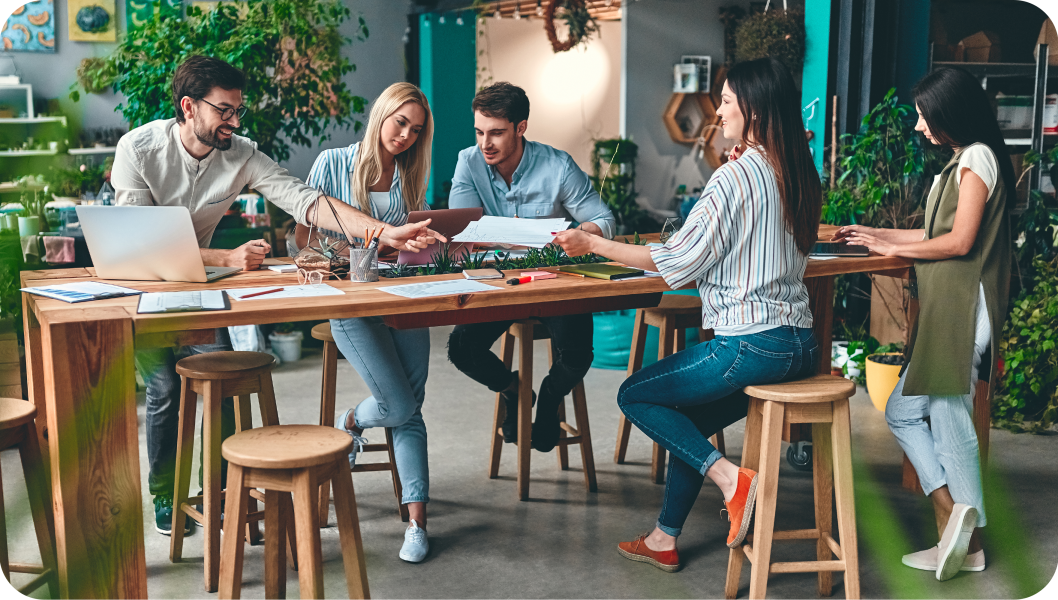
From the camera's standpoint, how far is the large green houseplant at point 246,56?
451 centimetres

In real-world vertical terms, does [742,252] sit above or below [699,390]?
above

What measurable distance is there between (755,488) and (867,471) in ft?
4.66

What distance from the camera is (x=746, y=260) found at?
7.97 ft

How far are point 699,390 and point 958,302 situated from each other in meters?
0.86

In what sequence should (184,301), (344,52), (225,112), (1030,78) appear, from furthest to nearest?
(344,52), (1030,78), (225,112), (184,301)

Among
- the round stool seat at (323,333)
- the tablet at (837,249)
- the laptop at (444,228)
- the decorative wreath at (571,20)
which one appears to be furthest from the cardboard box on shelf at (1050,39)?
the round stool seat at (323,333)

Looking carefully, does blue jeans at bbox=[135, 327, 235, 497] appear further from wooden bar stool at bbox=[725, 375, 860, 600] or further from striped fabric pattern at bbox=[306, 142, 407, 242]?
wooden bar stool at bbox=[725, 375, 860, 600]

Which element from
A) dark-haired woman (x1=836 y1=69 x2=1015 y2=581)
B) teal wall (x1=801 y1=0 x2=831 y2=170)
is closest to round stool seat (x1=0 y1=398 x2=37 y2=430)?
dark-haired woman (x1=836 y1=69 x2=1015 y2=581)

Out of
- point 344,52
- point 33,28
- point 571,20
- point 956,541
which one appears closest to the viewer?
point 956,541

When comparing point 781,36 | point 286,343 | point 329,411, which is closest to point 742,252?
point 329,411

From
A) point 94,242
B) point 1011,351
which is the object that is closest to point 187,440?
point 94,242

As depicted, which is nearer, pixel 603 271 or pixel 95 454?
pixel 95 454

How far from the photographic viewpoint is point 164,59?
14.8 ft

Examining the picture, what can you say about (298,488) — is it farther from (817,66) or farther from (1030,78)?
(1030,78)
